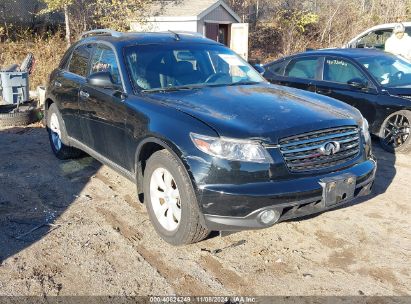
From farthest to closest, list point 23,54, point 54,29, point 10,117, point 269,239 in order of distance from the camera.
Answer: point 54,29 < point 23,54 < point 10,117 < point 269,239

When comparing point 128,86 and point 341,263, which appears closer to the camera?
point 341,263

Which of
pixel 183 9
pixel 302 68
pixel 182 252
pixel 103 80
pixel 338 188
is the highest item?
pixel 183 9

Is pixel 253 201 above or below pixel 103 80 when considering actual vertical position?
below

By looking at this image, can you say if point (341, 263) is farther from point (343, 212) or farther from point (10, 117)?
point (10, 117)

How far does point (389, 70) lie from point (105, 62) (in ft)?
15.0

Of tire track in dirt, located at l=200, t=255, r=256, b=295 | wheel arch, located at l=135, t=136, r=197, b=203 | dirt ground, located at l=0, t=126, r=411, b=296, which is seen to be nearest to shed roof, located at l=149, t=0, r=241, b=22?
dirt ground, located at l=0, t=126, r=411, b=296

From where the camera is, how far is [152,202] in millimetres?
3852

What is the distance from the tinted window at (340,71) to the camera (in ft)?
22.1

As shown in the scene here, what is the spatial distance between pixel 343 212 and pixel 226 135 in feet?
6.12

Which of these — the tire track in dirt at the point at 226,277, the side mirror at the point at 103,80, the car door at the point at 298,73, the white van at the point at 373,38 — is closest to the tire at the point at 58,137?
the side mirror at the point at 103,80

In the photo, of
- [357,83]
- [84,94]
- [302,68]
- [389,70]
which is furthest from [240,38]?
[84,94]

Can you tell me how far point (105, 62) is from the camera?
472 cm

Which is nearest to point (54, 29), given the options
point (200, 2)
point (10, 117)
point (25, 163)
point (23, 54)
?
point (23, 54)

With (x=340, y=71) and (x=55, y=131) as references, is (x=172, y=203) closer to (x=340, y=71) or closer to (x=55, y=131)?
(x=55, y=131)
